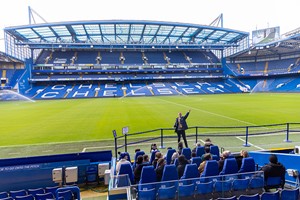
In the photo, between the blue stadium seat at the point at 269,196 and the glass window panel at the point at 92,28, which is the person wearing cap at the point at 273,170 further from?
the glass window panel at the point at 92,28

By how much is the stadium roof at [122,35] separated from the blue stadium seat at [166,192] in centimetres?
5186

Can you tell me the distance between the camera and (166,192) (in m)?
5.09

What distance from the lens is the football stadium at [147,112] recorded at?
5.65 metres

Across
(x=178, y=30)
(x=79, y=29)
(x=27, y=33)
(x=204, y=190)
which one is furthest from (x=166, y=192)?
(x=27, y=33)

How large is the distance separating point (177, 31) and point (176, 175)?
6036 cm

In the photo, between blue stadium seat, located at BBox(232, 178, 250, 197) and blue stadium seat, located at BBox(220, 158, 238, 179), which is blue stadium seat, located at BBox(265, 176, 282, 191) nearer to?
blue stadium seat, located at BBox(232, 178, 250, 197)

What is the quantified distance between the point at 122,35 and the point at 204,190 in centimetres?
6294

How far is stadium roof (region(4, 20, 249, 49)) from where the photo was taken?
5395cm

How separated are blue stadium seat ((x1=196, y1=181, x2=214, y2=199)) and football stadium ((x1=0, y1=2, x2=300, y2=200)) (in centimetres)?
3

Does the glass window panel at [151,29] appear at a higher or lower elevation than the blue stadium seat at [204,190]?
higher

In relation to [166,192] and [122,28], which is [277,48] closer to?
[122,28]

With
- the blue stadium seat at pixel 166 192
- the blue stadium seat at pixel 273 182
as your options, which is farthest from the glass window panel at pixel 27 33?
the blue stadium seat at pixel 273 182

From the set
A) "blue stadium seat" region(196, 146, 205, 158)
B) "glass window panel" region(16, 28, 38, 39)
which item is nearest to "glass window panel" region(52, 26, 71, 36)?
"glass window panel" region(16, 28, 38, 39)

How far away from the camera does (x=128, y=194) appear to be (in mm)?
5180
